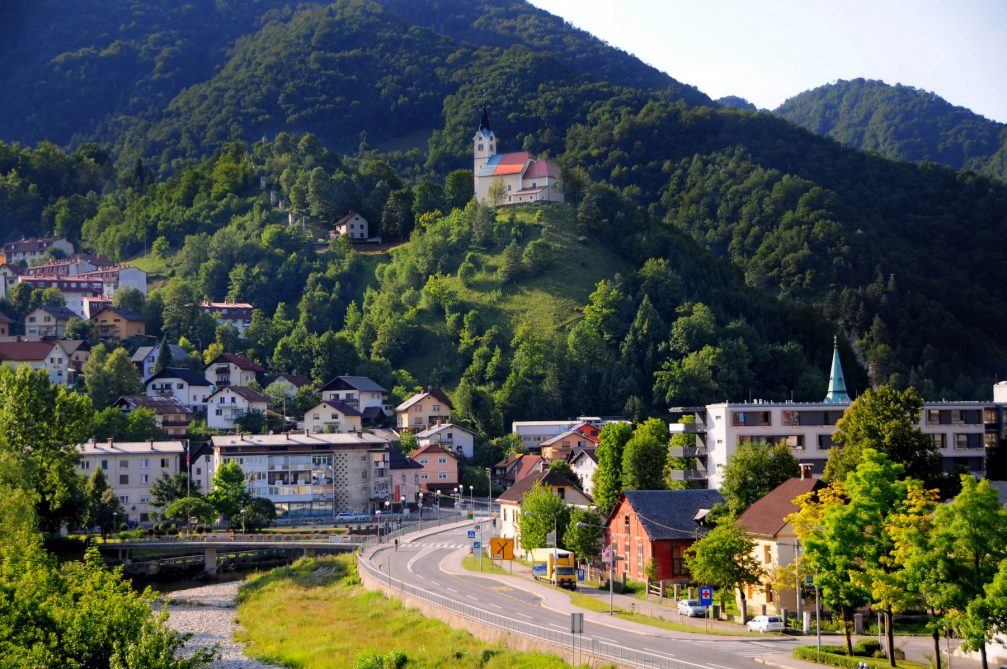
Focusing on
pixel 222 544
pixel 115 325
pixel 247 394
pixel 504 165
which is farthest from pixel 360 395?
pixel 222 544

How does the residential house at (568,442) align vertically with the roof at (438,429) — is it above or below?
below

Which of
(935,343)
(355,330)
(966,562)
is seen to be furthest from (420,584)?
(935,343)

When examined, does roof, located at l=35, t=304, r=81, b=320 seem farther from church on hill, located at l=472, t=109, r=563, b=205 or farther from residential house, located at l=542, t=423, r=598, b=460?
residential house, located at l=542, t=423, r=598, b=460

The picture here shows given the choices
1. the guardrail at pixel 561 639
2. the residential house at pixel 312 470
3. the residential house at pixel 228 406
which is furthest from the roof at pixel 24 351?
the guardrail at pixel 561 639

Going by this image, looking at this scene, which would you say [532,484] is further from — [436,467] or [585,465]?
[436,467]

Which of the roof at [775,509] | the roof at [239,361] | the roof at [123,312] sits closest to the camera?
the roof at [775,509]

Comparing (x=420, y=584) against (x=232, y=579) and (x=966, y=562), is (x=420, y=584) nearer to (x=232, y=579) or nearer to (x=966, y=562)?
(x=232, y=579)

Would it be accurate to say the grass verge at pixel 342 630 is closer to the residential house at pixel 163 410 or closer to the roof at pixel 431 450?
the roof at pixel 431 450

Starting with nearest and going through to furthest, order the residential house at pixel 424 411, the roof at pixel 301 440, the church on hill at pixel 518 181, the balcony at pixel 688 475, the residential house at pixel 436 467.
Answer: the balcony at pixel 688 475
the roof at pixel 301 440
the residential house at pixel 436 467
the residential house at pixel 424 411
the church on hill at pixel 518 181

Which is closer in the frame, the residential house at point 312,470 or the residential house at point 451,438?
the residential house at point 312,470
